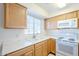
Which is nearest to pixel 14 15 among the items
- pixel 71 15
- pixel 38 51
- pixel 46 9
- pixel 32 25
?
pixel 32 25

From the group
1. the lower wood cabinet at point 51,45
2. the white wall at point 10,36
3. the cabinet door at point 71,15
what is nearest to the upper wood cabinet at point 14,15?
the white wall at point 10,36

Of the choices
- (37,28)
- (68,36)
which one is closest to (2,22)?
(37,28)

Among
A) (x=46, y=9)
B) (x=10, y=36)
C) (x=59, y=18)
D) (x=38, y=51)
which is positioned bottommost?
(x=38, y=51)

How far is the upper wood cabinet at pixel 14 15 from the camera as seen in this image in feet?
3.88

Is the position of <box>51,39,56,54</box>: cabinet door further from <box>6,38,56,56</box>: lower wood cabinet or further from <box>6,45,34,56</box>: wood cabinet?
<box>6,45,34,56</box>: wood cabinet

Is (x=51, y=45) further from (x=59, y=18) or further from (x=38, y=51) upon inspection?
(x=59, y=18)

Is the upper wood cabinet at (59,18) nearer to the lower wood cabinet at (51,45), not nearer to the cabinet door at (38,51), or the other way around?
the lower wood cabinet at (51,45)

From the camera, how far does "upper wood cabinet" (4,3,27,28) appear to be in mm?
1183

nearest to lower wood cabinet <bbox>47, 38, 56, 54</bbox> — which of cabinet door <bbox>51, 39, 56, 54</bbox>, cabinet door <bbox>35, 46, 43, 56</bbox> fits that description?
cabinet door <bbox>51, 39, 56, 54</bbox>

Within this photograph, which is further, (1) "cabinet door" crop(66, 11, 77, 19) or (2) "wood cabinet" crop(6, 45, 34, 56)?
(1) "cabinet door" crop(66, 11, 77, 19)

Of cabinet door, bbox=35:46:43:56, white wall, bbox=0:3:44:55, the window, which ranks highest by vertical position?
the window

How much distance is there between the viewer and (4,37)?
1.31 metres

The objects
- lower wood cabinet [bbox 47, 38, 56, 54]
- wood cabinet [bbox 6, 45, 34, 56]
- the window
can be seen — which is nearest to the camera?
wood cabinet [bbox 6, 45, 34, 56]

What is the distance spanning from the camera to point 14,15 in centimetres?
127
